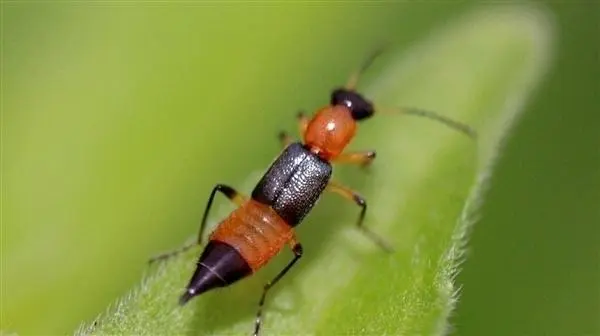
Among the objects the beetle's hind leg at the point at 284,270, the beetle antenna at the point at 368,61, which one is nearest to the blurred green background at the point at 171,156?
the beetle antenna at the point at 368,61

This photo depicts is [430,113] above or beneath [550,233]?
above

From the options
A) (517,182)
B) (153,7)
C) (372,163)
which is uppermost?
(153,7)

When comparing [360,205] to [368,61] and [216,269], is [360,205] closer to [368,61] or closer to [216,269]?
[216,269]

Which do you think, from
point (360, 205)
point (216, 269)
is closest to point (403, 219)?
point (360, 205)

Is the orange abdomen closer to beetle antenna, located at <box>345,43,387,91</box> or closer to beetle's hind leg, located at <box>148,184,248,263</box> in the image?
beetle's hind leg, located at <box>148,184,248,263</box>

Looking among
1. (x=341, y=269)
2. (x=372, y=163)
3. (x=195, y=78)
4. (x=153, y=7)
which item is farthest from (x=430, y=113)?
(x=153, y=7)

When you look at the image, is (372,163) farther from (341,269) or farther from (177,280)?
(177,280)

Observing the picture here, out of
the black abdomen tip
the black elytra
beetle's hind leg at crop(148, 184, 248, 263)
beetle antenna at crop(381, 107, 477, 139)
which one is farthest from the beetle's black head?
the black abdomen tip
